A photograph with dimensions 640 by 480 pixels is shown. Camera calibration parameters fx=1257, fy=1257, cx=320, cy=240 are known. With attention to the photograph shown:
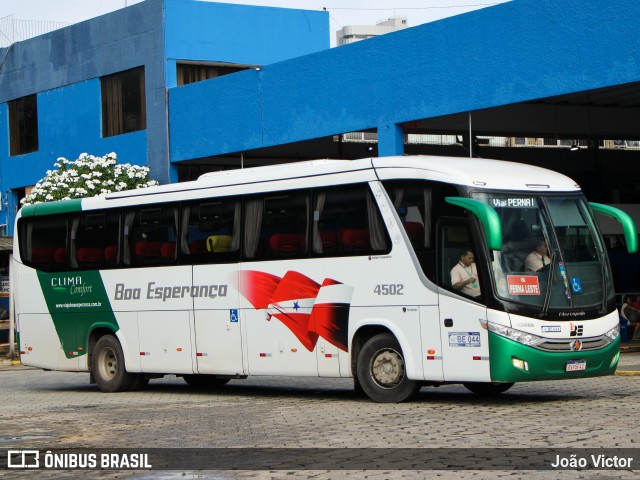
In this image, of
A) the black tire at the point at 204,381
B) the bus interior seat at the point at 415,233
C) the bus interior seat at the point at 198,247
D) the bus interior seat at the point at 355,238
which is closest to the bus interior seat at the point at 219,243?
the bus interior seat at the point at 198,247

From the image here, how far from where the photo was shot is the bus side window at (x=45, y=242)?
22297 millimetres

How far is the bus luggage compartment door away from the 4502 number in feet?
2.31

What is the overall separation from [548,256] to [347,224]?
2.90 m

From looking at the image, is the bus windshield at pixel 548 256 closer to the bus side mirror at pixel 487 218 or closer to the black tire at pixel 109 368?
the bus side mirror at pixel 487 218

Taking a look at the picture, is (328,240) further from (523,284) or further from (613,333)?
(613,333)

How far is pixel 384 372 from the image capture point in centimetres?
1673

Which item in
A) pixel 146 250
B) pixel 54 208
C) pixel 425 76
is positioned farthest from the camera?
pixel 425 76

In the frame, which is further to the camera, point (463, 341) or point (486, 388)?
point (486, 388)

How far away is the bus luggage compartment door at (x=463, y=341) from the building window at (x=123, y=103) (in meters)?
21.7

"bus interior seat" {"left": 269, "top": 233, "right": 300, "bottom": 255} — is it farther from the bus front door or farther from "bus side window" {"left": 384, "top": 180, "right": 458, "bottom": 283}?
the bus front door

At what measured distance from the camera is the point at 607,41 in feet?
71.7

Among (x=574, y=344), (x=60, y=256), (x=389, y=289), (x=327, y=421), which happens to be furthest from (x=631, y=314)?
(x=327, y=421)

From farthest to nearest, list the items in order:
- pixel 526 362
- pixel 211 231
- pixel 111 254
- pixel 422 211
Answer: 1. pixel 111 254
2. pixel 211 231
3. pixel 422 211
4. pixel 526 362

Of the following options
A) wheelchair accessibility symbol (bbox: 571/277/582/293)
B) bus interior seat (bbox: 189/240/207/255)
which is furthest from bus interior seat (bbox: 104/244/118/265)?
wheelchair accessibility symbol (bbox: 571/277/582/293)
